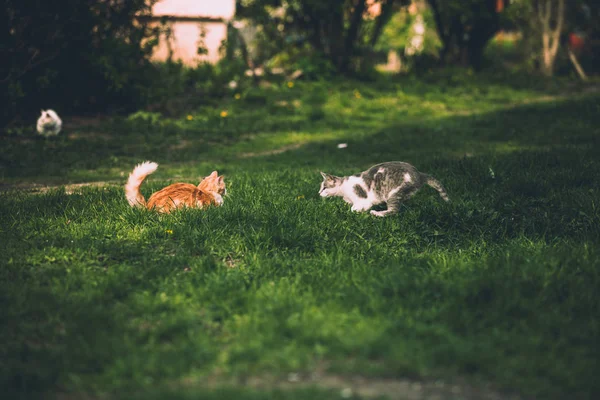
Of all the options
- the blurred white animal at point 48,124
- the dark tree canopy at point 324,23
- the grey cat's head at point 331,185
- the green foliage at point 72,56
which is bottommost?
the grey cat's head at point 331,185

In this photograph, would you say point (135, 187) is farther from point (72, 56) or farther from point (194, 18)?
point (194, 18)

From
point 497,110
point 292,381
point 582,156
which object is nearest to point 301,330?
point 292,381

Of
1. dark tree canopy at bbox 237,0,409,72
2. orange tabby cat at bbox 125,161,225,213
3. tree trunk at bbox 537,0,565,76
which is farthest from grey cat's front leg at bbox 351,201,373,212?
tree trunk at bbox 537,0,565,76

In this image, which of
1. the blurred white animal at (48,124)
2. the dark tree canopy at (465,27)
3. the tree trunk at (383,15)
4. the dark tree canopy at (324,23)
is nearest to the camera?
the blurred white animal at (48,124)

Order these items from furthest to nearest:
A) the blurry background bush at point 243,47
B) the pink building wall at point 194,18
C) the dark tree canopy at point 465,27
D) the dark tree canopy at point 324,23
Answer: the pink building wall at point 194,18 → the dark tree canopy at point 465,27 → the dark tree canopy at point 324,23 → the blurry background bush at point 243,47

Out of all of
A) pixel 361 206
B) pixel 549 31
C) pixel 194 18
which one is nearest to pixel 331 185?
pixel 361 206

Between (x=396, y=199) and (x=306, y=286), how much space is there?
1686mm

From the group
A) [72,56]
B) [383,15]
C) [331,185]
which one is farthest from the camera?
[383,15]

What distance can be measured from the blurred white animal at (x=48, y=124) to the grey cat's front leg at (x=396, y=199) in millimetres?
6120

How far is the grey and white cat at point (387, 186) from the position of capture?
17.3 ft

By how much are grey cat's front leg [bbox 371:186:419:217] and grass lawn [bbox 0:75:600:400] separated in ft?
0.41

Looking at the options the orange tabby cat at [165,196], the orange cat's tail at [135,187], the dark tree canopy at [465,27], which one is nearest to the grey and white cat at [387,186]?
the orange tabby cat at [165,196]

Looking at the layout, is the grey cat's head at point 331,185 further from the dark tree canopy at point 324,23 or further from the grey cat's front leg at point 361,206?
the dark tree canopy at point 324,23

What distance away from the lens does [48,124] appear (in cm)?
920
